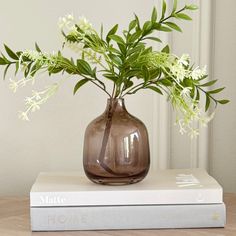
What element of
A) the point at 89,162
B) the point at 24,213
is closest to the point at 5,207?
the point at 24,213

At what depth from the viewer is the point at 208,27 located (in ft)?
5.02

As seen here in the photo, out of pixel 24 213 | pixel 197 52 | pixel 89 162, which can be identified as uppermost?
pixel 197 52

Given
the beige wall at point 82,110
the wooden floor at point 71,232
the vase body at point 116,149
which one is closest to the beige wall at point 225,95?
the beige wall at point 82,110

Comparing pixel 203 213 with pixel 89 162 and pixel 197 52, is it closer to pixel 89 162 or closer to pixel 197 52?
pixel 89 162

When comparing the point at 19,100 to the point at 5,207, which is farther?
the point at 19,100

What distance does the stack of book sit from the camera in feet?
3.79

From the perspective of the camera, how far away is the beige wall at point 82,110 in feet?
5.01

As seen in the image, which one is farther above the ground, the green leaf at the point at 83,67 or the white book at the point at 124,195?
the green leaf at the point at 83,67

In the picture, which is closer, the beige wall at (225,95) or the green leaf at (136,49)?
the green leaf at (136,49)

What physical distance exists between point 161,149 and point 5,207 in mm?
432

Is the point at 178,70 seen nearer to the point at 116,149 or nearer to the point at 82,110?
the point at 116,149

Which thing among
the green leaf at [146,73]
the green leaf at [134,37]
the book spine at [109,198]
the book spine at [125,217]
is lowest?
the book spine at [125,217]

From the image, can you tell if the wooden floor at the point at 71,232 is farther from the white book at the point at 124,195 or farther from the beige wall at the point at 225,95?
the beige wall at the point at 225,95

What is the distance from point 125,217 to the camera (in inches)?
45.6
